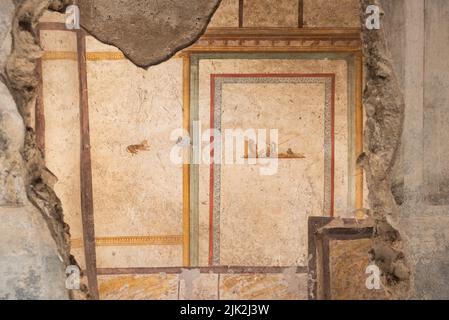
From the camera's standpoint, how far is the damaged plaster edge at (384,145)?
2773 mm

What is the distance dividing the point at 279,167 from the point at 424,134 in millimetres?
602

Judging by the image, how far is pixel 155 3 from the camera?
282 centimetres

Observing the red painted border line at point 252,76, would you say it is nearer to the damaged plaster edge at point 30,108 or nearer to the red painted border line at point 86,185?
the red painted border line at point 86,185

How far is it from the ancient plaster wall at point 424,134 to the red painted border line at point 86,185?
124 centimetres

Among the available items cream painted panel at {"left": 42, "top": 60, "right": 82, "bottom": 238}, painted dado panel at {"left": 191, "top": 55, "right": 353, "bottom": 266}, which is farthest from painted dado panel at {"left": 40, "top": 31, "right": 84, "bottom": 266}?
painted dado panel at {"left": 191, "top": 55, "right": 353, "bottom": 266}

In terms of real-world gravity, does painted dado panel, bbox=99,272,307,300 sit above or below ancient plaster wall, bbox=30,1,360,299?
below

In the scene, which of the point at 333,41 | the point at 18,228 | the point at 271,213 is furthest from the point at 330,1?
the point at 18,228

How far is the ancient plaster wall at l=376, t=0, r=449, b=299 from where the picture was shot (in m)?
2.79

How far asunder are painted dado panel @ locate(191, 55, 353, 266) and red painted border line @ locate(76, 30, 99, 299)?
44 centimetres

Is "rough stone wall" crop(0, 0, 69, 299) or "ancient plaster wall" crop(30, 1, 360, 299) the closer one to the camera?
"rough stone wall" crop(0, 0, 69, 299)

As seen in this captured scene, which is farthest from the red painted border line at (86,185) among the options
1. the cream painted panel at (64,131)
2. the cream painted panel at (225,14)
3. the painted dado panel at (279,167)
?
the cream painted panel at (225,14)

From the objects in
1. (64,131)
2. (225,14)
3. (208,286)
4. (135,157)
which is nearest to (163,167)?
(135,157)

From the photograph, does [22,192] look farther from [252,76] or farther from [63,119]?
[252,76]

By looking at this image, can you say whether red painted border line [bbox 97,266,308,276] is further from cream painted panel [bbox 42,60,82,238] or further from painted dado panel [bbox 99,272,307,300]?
cream painted panel [bbox 42,60,82,238]
